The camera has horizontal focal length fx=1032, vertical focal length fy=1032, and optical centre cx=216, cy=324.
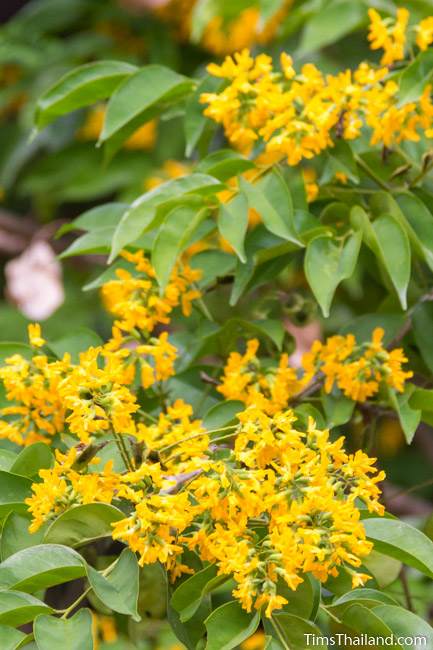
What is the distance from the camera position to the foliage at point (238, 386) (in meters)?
0.82

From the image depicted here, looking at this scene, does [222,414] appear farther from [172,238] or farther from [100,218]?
[100,218]

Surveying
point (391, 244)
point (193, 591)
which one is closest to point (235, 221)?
point (391, 244)

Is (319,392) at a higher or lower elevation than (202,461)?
lower

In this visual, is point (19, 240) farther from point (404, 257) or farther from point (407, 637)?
point (407, 637)

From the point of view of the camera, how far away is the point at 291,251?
3.74 ft

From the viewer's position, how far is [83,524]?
0.86m

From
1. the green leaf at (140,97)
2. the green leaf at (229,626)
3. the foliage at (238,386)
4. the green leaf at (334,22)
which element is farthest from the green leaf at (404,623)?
the green leaf at (334,22)

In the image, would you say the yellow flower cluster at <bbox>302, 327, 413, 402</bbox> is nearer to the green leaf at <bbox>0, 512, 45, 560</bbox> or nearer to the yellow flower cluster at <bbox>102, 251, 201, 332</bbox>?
the yellow flower cluster at <bbox>102, 251, 201, 332</bbox>

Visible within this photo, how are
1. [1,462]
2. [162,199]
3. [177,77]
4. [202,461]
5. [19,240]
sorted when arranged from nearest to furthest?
1. [202,461]
2. [1,462]
3. [162,199]
4. [177,77]
5. [19,240]

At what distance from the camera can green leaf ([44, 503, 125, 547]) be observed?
84cm

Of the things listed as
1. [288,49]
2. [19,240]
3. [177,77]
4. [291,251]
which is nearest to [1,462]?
[291,251]

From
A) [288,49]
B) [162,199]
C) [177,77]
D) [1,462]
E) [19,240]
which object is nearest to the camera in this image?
[1,462]

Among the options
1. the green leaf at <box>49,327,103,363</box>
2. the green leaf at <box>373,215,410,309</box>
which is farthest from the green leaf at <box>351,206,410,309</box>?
the green leaf at <box>49,327,103,363</box>

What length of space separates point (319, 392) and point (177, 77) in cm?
40
